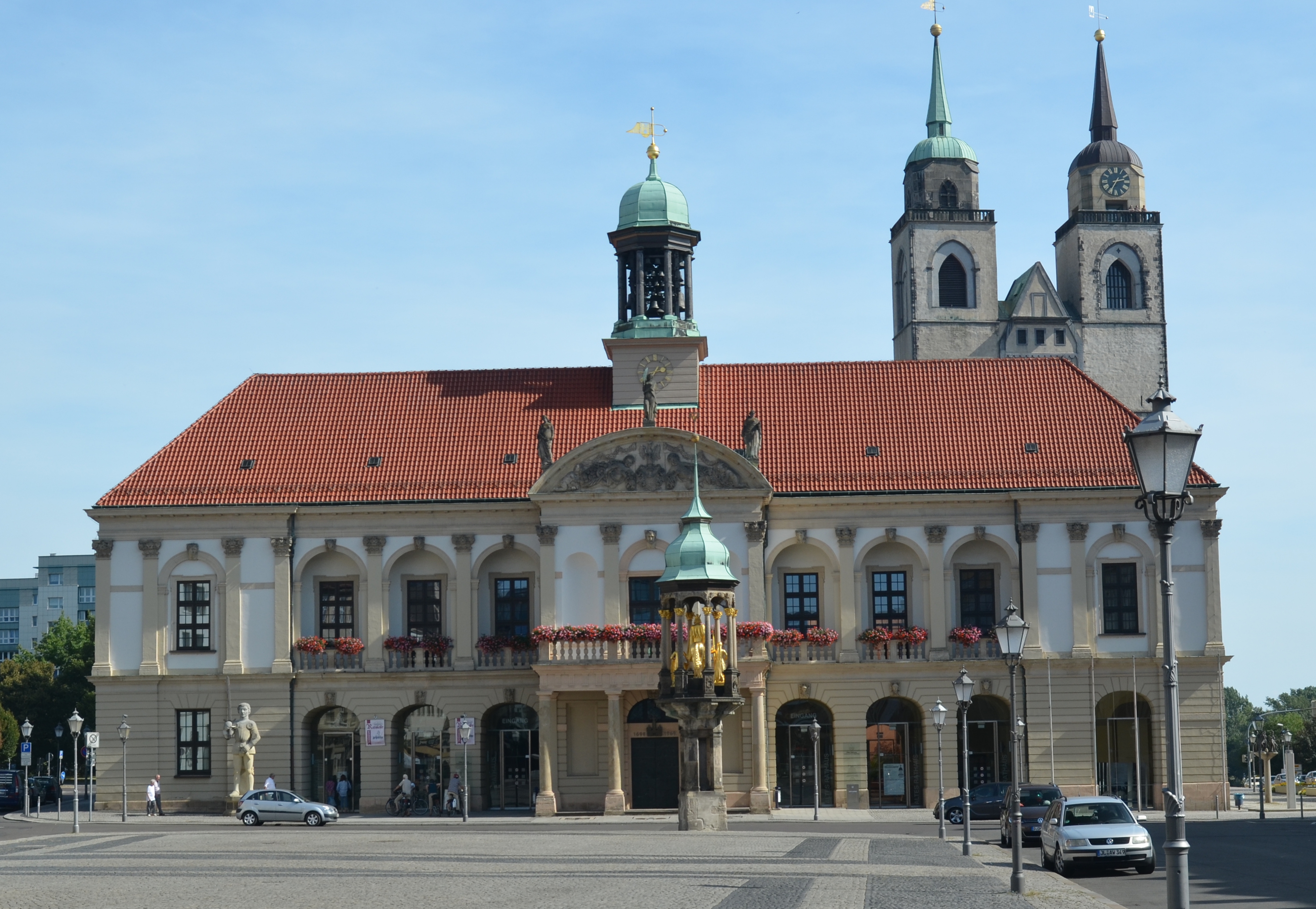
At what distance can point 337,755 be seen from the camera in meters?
61.6

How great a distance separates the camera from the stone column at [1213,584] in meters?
59.8

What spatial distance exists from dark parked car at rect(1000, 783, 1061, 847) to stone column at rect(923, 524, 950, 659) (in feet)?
39.1

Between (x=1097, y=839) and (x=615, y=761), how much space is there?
24.7 m

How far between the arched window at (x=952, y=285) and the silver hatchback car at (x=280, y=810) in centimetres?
6770

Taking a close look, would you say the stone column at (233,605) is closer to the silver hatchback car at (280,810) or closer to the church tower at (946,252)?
the silver hatchback car at (280,810)

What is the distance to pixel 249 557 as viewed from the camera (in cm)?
6134

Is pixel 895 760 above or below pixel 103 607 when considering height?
below

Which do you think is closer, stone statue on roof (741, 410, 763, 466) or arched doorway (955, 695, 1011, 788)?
stone statue on roof (741, 410, 763, 466)

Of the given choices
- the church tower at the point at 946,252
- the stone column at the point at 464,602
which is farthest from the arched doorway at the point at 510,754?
the church tower at the point at 946,252

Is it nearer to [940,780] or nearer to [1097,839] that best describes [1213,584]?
[940,780]

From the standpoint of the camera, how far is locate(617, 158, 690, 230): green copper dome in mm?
64188

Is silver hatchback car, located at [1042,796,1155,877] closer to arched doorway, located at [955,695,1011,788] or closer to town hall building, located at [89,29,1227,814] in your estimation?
town hall building, located at [89,29,1227,814]

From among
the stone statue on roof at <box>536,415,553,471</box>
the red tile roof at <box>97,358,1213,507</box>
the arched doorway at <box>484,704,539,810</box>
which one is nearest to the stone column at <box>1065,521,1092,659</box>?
the red tile roof at <box>97,358,1213,507</box>

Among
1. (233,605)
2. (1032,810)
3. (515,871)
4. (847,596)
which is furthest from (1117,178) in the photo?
(515,871)
